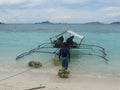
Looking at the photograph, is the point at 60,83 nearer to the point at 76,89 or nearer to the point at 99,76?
the point at 76,89

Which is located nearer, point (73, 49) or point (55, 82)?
point (55, 82)

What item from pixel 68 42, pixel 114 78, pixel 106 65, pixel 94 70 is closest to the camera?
pixel 114 78

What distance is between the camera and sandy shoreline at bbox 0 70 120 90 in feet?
41.3

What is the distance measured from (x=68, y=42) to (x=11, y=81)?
10352 millimetres

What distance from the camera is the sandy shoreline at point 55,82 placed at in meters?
12.6

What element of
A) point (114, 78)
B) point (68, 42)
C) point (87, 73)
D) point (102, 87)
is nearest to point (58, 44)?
point (68, 42)

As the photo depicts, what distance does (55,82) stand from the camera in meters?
13.7

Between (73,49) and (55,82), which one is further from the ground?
(55,82)

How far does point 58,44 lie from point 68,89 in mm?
11695

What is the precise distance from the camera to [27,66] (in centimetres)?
1850

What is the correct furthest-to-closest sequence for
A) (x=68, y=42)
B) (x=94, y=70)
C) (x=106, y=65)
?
(x=68, y=42)
(x=106, y=65)
(x=94, y=70)

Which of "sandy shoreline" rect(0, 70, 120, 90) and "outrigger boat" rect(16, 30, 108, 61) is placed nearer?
"sandy shoreline" rect(0, 70, 120, 90)

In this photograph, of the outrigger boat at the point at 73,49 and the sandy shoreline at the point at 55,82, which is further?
the outrigger boat at the point at 73,49

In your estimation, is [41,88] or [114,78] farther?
[114,78]
